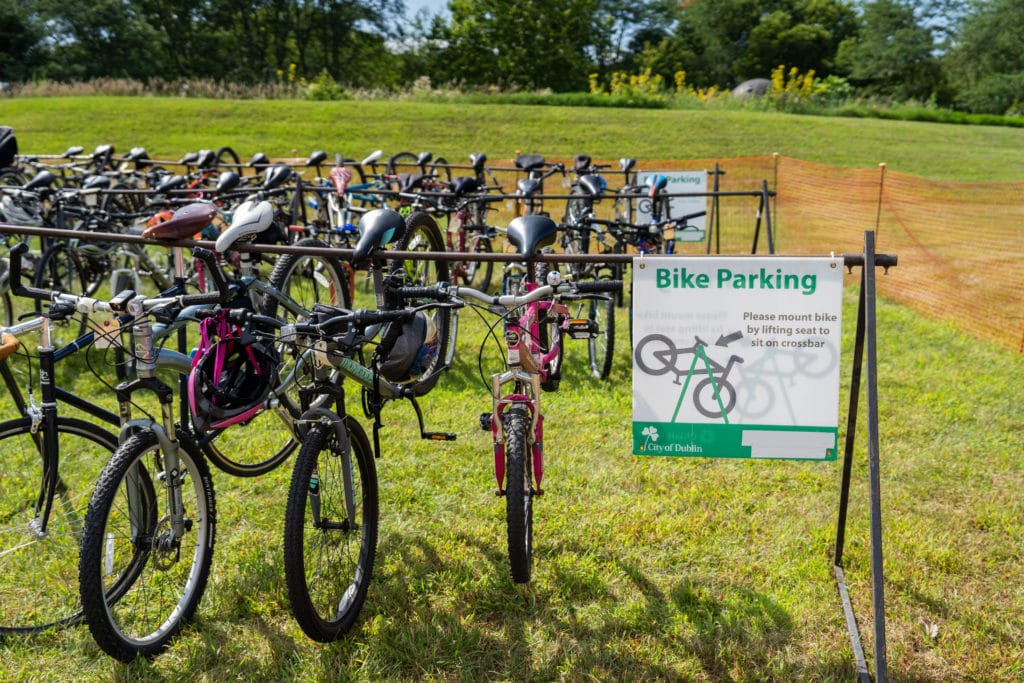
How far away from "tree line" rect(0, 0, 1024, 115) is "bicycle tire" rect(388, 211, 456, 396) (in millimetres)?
42658

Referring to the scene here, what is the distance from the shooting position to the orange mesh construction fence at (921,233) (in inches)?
A: 307

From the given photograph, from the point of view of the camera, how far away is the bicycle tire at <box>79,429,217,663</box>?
2.46m

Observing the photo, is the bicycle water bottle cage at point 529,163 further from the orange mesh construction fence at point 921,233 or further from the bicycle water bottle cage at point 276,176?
the bicycle water bottle cage at point 276,176

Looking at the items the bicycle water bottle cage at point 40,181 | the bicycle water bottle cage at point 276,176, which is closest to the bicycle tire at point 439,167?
the bicycle water bottle cage at point 276,176

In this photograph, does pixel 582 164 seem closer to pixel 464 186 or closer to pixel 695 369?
pixel 464 186

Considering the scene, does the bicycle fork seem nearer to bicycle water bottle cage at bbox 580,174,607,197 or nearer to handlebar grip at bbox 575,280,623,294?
handlebar grip at bbox 575,280,623,294

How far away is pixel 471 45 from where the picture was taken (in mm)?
54188

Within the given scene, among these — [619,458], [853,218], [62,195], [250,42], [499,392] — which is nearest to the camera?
[499,392]

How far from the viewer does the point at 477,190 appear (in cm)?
808

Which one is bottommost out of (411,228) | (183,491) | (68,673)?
(68,673)

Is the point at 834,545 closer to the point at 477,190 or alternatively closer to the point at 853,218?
the point at 477,190

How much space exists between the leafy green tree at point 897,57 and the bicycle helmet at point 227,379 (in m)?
55.9

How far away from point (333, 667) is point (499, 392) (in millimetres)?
1100

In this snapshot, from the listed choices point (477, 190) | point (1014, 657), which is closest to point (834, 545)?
point (1014, 657)
